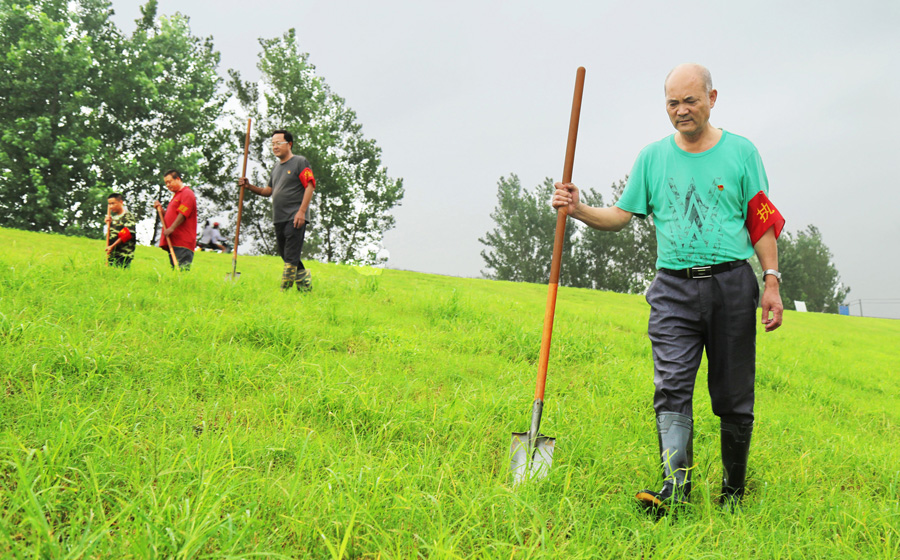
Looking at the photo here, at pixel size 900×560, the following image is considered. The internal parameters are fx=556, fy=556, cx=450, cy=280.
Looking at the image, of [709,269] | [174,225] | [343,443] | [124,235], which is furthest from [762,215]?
[124,235]

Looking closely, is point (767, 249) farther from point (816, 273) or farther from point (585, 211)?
point (816, 273)

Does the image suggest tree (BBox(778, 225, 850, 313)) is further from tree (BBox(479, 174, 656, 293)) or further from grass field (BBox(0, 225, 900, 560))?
grass field (BBox(0, 225, 900, 560))

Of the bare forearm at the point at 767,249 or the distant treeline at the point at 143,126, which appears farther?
the distant treeline at the point at 143,126

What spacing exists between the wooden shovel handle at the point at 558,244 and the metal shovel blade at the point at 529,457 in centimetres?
27

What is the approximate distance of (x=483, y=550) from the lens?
2205 mm

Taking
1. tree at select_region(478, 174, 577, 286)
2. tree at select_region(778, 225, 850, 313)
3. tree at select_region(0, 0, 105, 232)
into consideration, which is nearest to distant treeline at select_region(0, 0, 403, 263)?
tree at select_region(0, 0, 105, 232)

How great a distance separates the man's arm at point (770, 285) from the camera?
10.0 ft

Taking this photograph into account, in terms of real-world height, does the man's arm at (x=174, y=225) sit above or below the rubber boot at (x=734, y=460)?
above

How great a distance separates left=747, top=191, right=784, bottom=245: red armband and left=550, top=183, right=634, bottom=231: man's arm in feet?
2.15

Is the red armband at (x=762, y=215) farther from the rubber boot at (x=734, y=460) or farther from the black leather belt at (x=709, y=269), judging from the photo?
the rubber boot at (x=734, y=460)

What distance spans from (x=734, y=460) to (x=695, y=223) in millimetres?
1372

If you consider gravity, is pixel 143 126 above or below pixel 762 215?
above

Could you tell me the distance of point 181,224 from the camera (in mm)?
8461

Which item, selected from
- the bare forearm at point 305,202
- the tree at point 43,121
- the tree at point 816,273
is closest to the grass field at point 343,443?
the bare forearm at point 305,202
